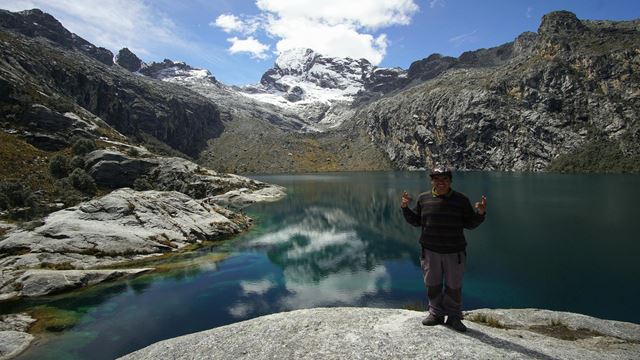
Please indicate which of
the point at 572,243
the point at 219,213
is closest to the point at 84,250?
the point at 219,213

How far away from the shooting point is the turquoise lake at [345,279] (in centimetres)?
2947

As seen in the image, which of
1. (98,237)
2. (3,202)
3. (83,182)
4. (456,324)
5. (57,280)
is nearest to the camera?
(456,324)

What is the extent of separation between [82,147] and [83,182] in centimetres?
1916

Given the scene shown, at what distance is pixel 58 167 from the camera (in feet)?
243

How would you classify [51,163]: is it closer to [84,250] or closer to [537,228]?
[84,250]

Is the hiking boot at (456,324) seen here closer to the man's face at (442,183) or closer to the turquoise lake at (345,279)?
the man's face at (442,183)

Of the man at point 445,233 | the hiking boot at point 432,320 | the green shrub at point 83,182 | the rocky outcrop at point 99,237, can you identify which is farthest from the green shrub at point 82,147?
the hiking boot at point 432,320

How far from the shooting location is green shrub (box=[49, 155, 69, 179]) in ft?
239

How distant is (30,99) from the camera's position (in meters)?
99.7

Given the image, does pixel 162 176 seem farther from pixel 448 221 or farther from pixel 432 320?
pixel 448 221

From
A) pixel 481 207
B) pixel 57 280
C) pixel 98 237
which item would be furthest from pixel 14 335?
pixel 481 207

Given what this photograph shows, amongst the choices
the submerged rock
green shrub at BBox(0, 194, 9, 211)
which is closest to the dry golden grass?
green shrub at BBox(0, 194, 9, 211)

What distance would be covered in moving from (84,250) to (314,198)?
79076 millimetres

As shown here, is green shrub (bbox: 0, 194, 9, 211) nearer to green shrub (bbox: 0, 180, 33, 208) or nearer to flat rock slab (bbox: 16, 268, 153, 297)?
green shrub (bbox: 0, 180, 33, 208)
